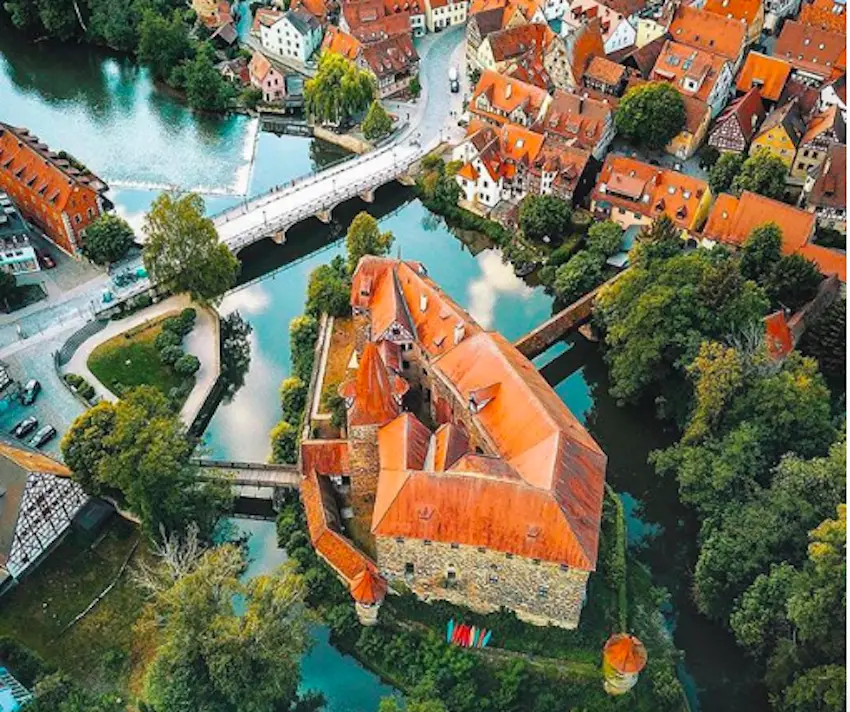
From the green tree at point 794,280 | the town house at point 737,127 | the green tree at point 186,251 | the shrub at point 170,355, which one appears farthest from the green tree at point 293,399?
the town house at point 737,127

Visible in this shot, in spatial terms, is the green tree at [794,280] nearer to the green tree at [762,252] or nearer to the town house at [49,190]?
the green tree at [762,252]

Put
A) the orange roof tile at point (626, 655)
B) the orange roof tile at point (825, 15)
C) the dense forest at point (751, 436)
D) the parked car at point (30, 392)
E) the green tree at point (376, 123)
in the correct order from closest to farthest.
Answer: the orange roof tile at point (626, 655) → the dense forest at point (751, 436) → the parked car at point (30, 392) → the green tree at point (376, 123) → the orange roof tile at point (825, 15)

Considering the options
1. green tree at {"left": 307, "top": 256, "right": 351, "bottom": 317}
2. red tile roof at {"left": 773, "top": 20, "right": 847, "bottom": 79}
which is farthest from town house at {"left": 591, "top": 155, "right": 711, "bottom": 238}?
red tile roof at {"left": 773, "top": 20, "right": 847, "bottom": 79}

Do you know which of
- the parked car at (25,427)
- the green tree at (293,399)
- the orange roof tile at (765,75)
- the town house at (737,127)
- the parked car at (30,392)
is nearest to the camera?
the parked car at (25,427)

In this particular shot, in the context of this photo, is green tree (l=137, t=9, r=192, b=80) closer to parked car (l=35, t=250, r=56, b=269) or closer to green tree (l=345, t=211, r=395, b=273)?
parked car (l=35, t=250, r=56, b=269)

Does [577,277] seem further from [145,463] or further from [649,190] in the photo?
[145,463]

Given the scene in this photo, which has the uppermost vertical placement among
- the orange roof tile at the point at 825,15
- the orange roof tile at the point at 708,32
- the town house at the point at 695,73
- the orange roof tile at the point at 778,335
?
the orange roof tile at the point at 825,15

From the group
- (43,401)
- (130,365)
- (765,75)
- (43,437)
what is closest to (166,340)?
(130,365)
